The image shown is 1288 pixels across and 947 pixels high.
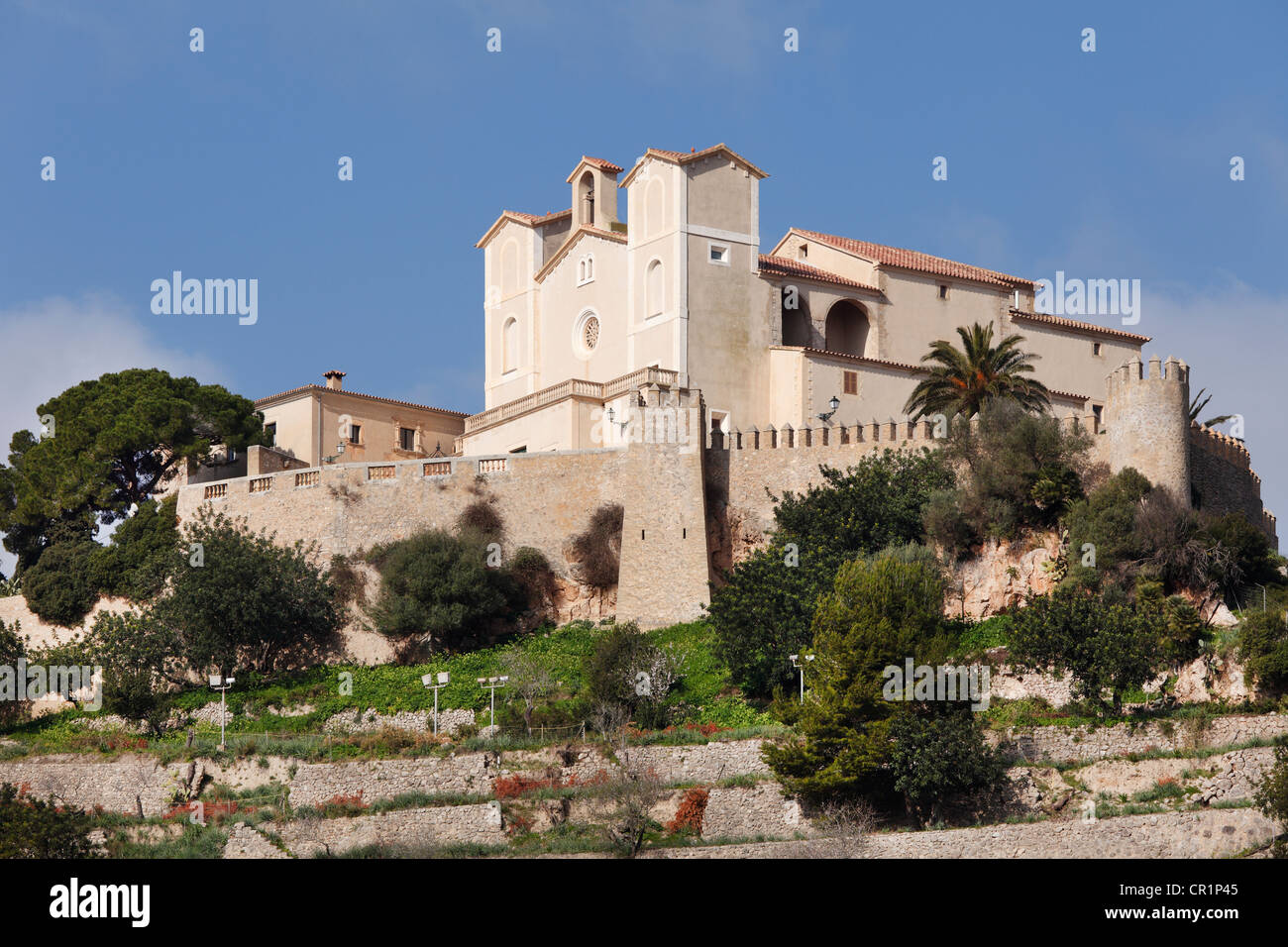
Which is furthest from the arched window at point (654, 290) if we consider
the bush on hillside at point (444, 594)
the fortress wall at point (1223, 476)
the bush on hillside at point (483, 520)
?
the fortress wall at point (1223, 476)

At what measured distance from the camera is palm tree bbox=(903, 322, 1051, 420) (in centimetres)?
5094

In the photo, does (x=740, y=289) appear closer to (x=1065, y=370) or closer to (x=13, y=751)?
(x=1065, y=370)

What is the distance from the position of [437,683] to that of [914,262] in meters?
A: 22.0

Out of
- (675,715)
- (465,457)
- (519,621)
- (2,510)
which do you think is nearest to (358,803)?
(675,715)

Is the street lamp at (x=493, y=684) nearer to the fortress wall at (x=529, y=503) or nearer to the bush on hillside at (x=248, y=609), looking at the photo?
the fortress wall at (x=529, y=503)

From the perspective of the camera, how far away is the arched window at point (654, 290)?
54438mm

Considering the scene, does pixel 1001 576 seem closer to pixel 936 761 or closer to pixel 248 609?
pixel 936 761

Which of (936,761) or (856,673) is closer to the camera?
(936,761)

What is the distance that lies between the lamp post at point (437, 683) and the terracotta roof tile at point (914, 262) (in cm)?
2008

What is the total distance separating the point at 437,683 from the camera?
150 ft

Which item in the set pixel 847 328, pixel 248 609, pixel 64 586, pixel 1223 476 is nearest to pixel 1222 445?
pixel 1223 476

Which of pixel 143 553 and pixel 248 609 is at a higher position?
pixel 143 553

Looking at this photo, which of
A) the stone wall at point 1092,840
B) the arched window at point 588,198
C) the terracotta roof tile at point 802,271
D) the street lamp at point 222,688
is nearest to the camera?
the stone wall at point 1092,840
